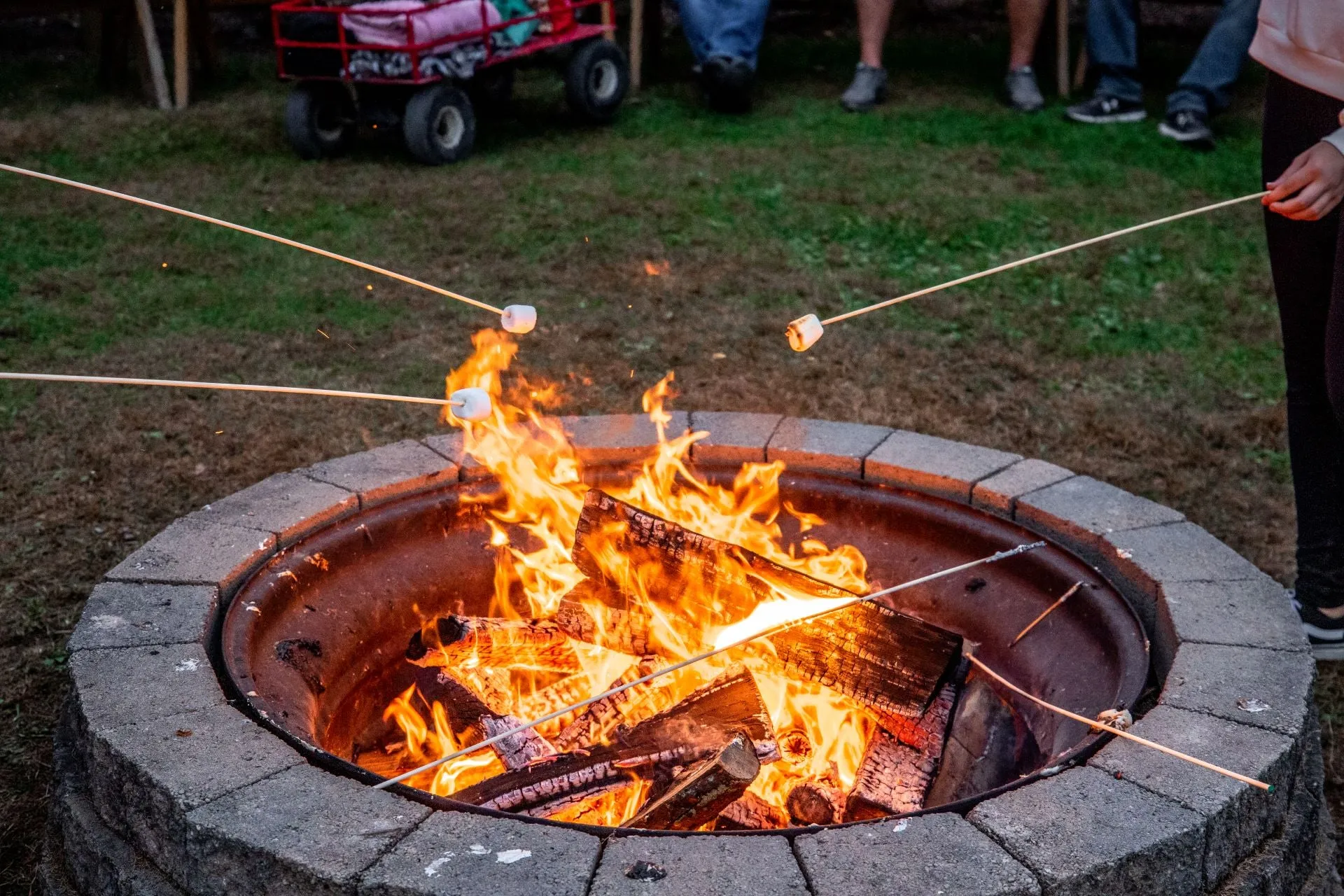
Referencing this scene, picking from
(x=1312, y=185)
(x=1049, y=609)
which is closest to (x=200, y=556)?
(x=1049, y=609)

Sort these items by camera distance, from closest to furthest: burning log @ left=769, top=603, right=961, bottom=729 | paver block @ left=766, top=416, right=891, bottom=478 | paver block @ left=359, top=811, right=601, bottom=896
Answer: paver block @ left=359, top=811, right=601, bottom=896 → burning log @ left=769, top=603, right=961, bottom=729 → paver block @ left=766, top=416, right=891, bottom=478

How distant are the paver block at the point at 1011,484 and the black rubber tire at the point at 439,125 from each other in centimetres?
452

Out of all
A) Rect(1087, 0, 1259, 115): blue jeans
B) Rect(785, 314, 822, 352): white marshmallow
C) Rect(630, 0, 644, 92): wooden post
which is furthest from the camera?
Rect(630, 0, 644, 92): wooden post

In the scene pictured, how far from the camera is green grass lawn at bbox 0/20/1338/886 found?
3.87 meters

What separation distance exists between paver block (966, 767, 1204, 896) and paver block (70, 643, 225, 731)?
1.22 metres

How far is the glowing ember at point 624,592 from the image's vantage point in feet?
7.68

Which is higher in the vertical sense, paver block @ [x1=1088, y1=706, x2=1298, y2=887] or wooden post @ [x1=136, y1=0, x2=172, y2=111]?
wooden post @ [x1=136, y1=0, x2=172, y2=111]

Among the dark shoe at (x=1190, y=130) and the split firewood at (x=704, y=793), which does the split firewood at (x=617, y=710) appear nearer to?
the split firewood at (x=704, y=793)

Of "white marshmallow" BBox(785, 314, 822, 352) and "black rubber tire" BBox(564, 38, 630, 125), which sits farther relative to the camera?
"black rubber tire" BBox(564, 38, 630, 125)

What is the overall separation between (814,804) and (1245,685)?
0.74m

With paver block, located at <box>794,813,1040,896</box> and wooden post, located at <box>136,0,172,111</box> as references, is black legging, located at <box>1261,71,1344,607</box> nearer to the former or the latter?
paver block, located at <box>794,813,1040,896</box>

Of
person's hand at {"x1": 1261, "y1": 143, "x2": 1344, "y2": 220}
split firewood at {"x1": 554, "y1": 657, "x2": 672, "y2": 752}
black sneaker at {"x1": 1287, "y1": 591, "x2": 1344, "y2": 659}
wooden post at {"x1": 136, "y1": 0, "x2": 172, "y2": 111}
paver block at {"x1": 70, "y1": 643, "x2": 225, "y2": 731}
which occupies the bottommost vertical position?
black sneaker at {"x1": 1287, "y1": 591, "x2": 1344, "y2": 659}

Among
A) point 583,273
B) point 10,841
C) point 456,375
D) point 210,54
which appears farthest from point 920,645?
point 210,54

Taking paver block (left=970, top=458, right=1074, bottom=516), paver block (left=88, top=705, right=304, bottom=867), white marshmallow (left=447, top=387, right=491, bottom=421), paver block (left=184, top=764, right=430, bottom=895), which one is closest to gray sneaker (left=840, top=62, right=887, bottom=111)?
paver block (left=970, top=458, right=1074, bottom=516)
